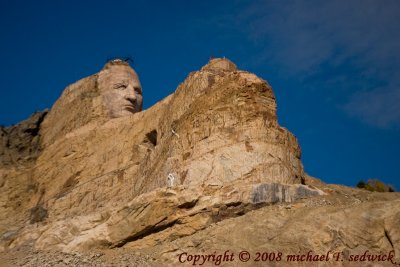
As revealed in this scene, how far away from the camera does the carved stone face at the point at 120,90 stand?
3831 centimetres

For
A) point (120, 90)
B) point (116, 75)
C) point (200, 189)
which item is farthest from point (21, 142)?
point (200, 189)

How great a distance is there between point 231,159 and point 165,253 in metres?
4.49

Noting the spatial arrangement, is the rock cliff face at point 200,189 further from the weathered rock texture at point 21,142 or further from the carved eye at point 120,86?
the weathered rock texture at point 21,142

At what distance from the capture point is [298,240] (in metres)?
20.0

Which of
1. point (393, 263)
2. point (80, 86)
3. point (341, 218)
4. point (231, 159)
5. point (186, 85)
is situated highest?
point (80, 86)

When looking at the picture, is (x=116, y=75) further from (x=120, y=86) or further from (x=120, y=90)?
(x=120, y=90)

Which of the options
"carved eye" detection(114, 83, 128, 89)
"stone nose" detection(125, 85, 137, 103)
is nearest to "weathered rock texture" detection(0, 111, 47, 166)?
"carved eye" detection(114, 83, 128, 89)

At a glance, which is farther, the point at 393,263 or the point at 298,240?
the point at 298,240

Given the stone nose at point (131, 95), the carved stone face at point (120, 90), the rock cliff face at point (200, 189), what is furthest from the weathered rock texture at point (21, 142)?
the stone nose at point (131, 95)

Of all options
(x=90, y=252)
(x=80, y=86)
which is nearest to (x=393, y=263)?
(x=90, y=252)

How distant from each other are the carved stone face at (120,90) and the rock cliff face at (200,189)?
2129 millimetres

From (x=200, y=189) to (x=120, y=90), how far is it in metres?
16.7

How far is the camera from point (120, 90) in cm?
3884

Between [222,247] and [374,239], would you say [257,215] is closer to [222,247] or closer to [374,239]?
[222,247]
